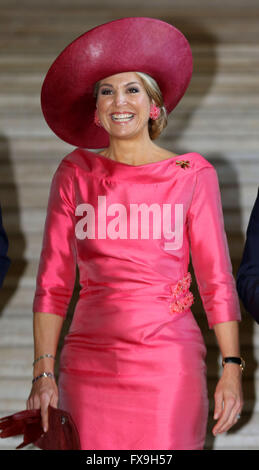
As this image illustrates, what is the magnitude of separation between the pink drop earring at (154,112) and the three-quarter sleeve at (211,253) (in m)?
0.28

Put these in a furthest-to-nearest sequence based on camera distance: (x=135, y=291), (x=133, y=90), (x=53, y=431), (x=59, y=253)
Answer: (x=133, y=90) → (x=59, y=253) → (x=135, y=291) → (x=53, y=431)

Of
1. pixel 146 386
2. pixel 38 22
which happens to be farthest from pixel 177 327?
pixel 38 22

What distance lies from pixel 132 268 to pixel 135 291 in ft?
→ 0.25

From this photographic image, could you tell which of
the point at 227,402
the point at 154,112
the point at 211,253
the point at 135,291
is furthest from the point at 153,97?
the point at 227,402

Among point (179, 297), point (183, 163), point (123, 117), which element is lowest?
point (179, 297)

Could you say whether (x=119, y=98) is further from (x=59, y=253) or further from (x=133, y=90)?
(x=59, y=253)

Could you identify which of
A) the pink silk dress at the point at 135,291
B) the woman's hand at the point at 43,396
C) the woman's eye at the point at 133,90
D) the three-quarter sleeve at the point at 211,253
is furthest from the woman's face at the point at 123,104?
the woman's hand at the point at 43,396

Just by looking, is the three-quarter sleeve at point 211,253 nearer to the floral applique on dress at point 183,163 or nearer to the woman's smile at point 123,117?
the floral applique on dress at point 183,163

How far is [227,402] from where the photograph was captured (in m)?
2.76

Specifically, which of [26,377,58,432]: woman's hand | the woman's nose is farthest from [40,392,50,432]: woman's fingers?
the woman's nose

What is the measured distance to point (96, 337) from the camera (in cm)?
286

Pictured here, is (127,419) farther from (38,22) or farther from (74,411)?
(38,22)

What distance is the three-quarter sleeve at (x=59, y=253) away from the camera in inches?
115

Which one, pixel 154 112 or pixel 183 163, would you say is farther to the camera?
pixel 154 112
